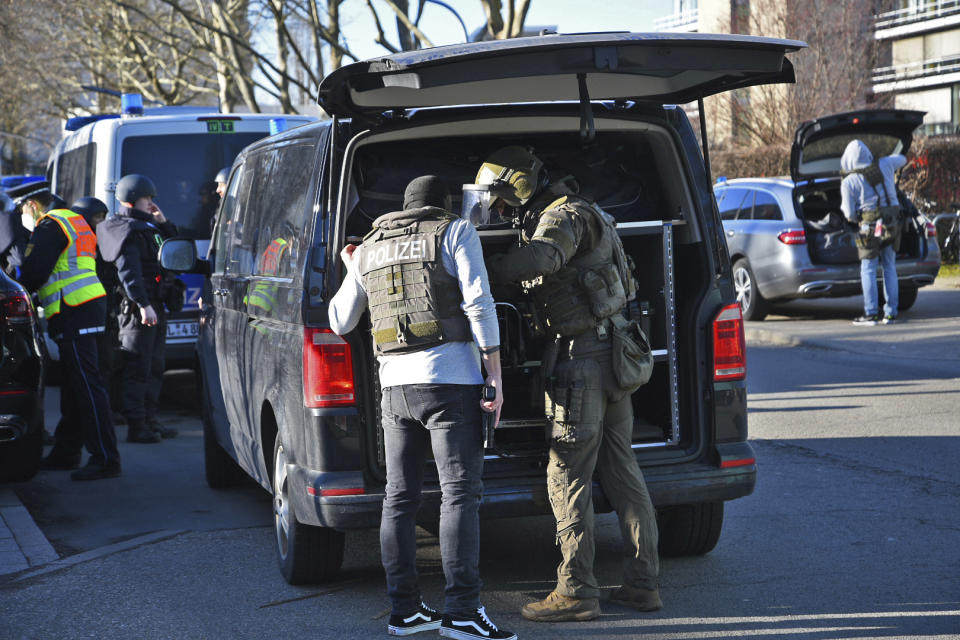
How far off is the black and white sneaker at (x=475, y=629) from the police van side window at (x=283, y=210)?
1.54 m

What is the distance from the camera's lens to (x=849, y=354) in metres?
11.9

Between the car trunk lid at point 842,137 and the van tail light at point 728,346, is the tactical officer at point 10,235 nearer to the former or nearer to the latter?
the van tail light at point 728,346

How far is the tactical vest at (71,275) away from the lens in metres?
7.59

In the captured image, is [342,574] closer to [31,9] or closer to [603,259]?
[603,259]

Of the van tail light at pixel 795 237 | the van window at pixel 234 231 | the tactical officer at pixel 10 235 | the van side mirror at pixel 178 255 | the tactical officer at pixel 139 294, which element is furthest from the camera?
the van tail light at pixel 795 237

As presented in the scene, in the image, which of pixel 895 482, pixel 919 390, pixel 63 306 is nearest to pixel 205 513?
pixel 63 306

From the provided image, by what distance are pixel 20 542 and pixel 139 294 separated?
2.83 meters

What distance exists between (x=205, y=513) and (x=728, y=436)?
3.04m

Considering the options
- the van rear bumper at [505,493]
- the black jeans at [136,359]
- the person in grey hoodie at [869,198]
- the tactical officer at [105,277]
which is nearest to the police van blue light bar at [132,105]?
the tactical officer at [105,277]

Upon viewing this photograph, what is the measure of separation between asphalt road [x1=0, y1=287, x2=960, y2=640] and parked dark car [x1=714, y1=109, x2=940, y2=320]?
205 inches

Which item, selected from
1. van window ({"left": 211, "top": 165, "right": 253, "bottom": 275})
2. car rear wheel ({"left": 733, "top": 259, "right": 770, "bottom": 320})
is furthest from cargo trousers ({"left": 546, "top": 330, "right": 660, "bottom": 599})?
car rear wheel ({"left": 733, "top": 259, "right": 770, "bottom": 320})

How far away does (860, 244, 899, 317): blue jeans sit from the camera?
1310 cm

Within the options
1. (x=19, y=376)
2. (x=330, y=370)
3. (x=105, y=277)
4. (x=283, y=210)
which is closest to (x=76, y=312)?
(x=19, y=376)

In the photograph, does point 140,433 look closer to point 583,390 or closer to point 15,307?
point 15,307
